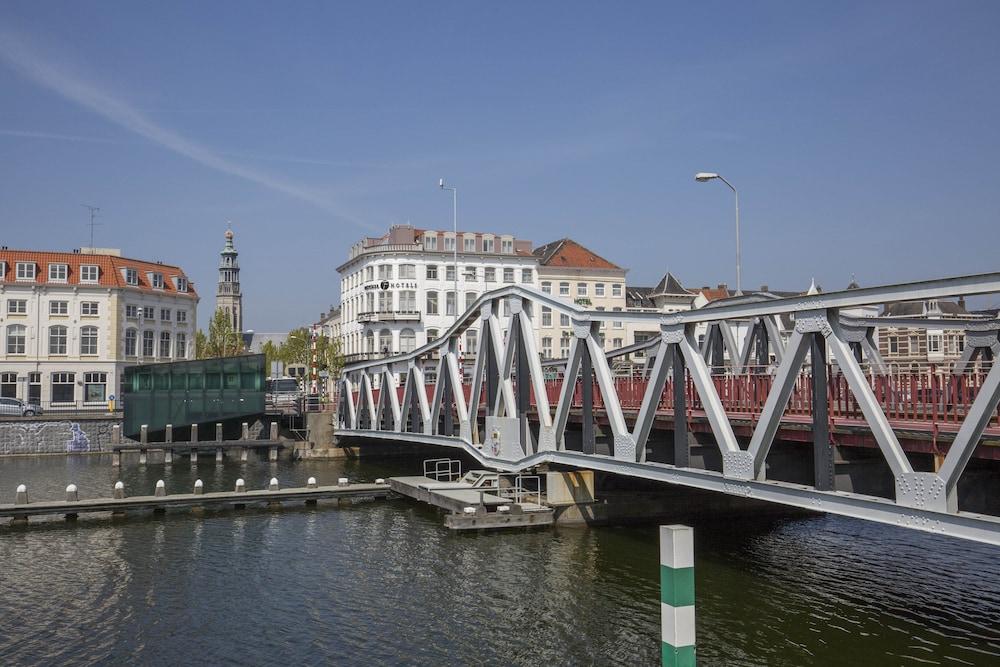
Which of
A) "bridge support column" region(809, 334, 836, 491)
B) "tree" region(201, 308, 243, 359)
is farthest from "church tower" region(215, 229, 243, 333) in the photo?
"bridge support column" region(809, 334, 836, 491)

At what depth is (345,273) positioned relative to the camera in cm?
10062

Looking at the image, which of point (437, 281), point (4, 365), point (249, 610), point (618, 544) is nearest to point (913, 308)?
point (437, 281)

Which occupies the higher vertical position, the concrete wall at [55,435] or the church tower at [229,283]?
the church tower at [229,283]

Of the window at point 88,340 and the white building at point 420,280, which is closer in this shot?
the window at point 88,340

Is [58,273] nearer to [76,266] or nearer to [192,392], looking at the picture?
[76,266]

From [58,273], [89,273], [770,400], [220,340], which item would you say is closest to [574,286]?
[220,340]

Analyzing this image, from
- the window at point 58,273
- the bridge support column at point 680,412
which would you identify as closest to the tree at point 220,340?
the window at point 58,273

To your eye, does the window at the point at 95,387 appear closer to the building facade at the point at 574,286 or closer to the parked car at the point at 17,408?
the parked car at the point at 17,408

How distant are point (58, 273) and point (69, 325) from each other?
5.35 metres

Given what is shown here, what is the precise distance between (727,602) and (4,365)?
7705 centimetres

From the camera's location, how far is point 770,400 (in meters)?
18.5

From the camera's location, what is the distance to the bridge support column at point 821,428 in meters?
17.5

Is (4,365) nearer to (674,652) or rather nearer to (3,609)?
(3,609)

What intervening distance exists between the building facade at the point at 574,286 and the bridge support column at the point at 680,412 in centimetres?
6815
